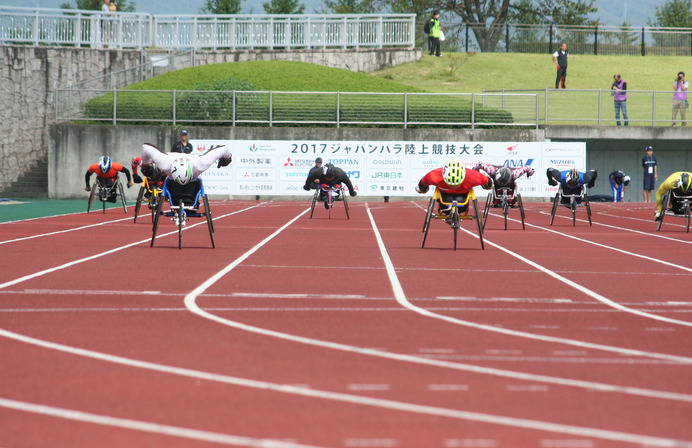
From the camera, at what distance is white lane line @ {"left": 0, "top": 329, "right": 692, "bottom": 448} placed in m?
4.48

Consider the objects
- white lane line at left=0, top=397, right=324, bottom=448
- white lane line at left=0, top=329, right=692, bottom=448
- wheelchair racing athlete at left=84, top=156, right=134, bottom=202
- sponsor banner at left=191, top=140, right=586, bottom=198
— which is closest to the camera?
white lane line at left=0, top=397, right=324, bottom=448

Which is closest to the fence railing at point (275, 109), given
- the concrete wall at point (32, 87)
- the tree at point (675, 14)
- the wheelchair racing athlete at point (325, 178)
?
the concrete wall at point (32, 87)

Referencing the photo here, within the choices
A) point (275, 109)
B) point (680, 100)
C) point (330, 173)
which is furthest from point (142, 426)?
point (680, 100)

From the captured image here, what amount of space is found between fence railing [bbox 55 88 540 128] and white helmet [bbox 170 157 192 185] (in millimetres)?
23214

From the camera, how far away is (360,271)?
11.9 metres

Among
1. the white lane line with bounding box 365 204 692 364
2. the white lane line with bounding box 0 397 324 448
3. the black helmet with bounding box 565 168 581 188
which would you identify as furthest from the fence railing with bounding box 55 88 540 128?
the white lane line with bounding box 0 397 324 448

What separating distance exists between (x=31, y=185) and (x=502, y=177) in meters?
22.9

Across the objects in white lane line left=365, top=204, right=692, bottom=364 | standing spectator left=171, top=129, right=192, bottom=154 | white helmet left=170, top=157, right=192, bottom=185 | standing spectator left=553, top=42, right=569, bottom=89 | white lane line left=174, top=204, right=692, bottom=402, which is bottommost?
white lane line left=365, top=204, right=692, bottom=364

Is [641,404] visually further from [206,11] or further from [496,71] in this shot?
[206,11]

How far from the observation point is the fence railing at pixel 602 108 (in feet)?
129

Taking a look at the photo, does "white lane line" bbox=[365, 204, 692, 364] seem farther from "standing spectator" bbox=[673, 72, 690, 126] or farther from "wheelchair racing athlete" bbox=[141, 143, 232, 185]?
"standing spectator" bbox=[673, 72, 690, 126]

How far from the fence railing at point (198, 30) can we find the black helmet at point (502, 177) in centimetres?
2487

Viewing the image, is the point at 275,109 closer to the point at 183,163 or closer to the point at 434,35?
the point at 434,35

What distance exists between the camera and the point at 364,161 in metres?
35.9
